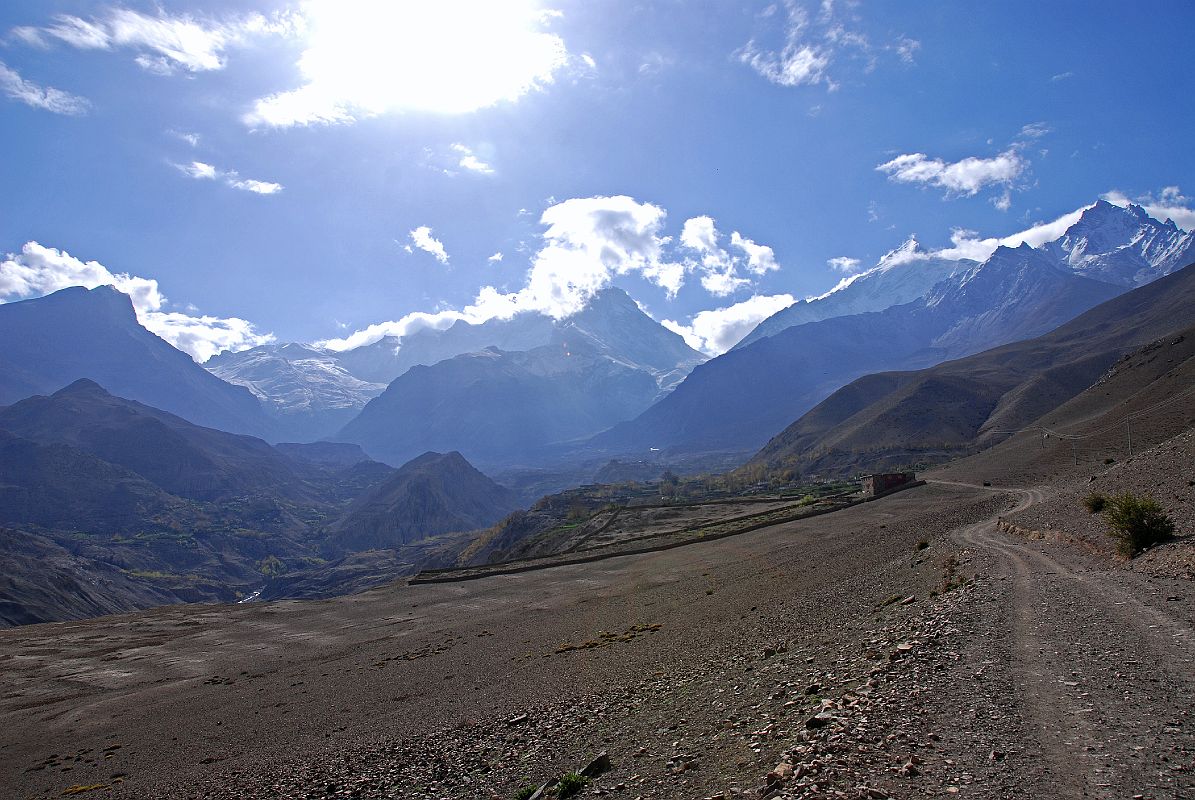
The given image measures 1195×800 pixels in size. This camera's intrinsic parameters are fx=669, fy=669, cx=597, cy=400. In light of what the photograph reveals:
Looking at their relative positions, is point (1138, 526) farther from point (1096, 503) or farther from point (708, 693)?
point (708, 693)

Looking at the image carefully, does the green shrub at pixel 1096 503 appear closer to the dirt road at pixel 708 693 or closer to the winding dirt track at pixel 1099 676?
the dirt road at pixel 708 693

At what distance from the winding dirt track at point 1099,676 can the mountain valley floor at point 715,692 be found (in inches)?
1.8

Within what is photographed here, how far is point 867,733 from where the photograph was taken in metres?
8.47

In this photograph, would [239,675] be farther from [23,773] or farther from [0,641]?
[0,641]

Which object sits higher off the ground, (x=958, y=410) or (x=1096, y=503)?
(x=958, y=410)

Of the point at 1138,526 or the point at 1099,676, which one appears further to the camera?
the point at 1138,526

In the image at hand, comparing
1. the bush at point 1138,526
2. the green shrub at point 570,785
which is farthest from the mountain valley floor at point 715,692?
the bush at point 1138,526

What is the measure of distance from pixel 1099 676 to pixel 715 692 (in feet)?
22.3

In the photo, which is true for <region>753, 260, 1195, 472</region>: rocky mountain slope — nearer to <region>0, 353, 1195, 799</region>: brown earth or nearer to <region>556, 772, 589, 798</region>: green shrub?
<region>0, 353, 1195, 799</region>: brown earth

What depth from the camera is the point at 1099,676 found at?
9625mm

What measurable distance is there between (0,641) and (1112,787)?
60302 millimetres

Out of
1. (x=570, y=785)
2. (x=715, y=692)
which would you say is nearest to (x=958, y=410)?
(x=715, y=692)

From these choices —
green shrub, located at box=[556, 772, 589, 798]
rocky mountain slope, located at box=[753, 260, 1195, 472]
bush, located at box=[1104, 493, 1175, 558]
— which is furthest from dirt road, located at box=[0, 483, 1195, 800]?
rocky mountain slope, located at box=[753, 260, 1195, 472]

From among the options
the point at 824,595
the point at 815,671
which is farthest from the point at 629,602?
the point at 815,671
